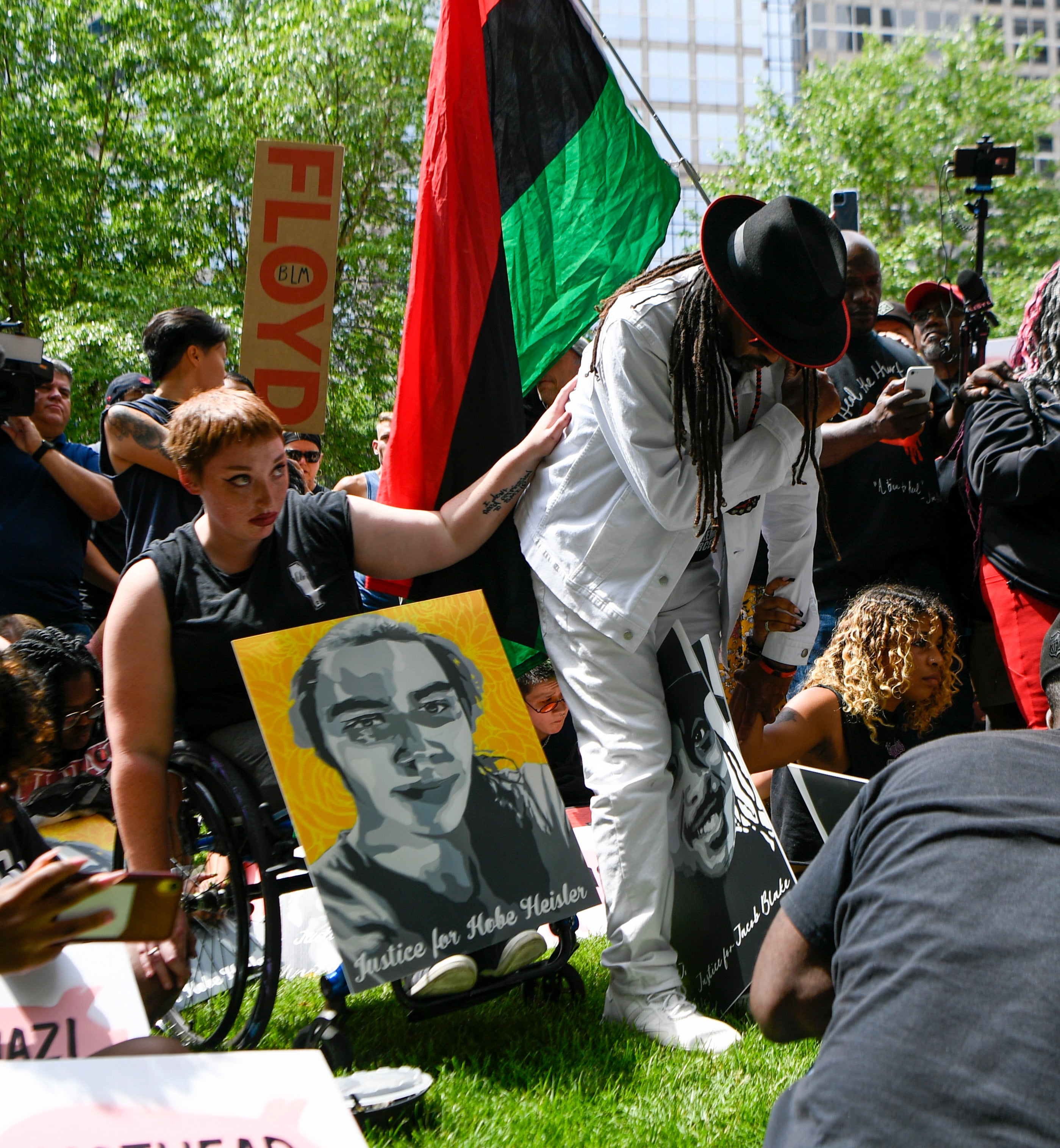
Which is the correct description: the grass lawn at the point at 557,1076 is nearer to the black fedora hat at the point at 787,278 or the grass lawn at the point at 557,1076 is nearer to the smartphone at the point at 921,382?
the black fedora hat at the point at 787,278

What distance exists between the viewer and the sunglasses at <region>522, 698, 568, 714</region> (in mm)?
4605

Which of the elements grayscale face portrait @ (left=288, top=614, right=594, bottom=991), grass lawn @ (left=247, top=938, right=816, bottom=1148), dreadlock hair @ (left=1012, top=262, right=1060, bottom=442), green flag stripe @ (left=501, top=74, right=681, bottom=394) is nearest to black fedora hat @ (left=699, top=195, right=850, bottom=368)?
green flag stripe @ (left=501, top=74, right=681, bottom=394)

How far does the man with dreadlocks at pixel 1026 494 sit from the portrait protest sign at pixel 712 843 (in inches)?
51.4

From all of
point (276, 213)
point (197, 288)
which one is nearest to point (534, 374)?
point (276, 213)

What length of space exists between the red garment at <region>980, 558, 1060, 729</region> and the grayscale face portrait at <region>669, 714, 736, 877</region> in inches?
52.0

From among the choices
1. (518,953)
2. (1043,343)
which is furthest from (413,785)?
(1043,343)

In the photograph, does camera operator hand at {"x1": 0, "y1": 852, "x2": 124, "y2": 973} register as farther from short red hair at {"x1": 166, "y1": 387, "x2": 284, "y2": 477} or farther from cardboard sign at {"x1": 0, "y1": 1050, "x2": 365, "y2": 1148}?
short red hair at {"x1": 166, "y1": 387, "x2": 284, "y2": 477}

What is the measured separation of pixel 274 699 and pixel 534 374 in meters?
1.45

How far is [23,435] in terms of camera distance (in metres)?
4.83

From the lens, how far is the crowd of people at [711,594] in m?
1.38

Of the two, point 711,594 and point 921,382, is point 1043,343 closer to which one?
point 921,382

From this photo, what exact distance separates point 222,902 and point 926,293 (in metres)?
4.00

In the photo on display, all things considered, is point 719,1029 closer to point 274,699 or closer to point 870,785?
point 274,699

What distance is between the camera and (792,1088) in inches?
56.3
